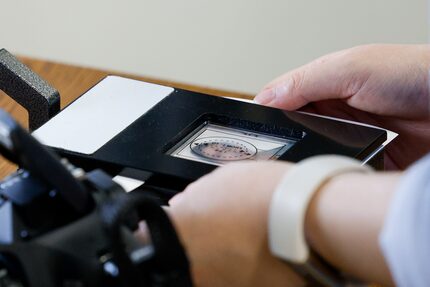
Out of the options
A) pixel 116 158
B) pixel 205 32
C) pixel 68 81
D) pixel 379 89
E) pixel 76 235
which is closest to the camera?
pixel 76 235

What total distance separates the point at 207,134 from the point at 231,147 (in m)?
0.03

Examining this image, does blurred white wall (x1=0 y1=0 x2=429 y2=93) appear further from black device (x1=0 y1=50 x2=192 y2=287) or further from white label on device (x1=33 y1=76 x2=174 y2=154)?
black device (x1=0 y1=50 x2=192 y2=287)

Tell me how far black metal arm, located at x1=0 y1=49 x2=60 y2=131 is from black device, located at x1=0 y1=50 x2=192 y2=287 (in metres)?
0.31

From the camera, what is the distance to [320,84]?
3.32 ft

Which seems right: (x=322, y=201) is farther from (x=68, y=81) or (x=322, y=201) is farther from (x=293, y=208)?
(x=68, y=81)

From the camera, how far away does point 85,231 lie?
587 mm

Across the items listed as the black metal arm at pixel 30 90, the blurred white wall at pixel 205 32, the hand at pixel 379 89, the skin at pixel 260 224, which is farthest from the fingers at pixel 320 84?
the blurred white wall at pixel 205 32

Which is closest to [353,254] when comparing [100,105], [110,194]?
[110,194]

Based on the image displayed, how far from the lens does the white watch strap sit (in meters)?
0.61

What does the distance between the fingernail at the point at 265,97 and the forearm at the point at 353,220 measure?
40cm

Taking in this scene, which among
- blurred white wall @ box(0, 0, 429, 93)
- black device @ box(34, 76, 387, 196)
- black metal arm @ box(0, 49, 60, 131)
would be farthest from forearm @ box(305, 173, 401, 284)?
blurred white wall @ box(0, 0, 429, 93)

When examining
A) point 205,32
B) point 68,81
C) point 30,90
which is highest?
point 30,90

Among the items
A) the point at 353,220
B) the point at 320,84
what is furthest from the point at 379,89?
the point at 353,220

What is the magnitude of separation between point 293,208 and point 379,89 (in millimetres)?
409
